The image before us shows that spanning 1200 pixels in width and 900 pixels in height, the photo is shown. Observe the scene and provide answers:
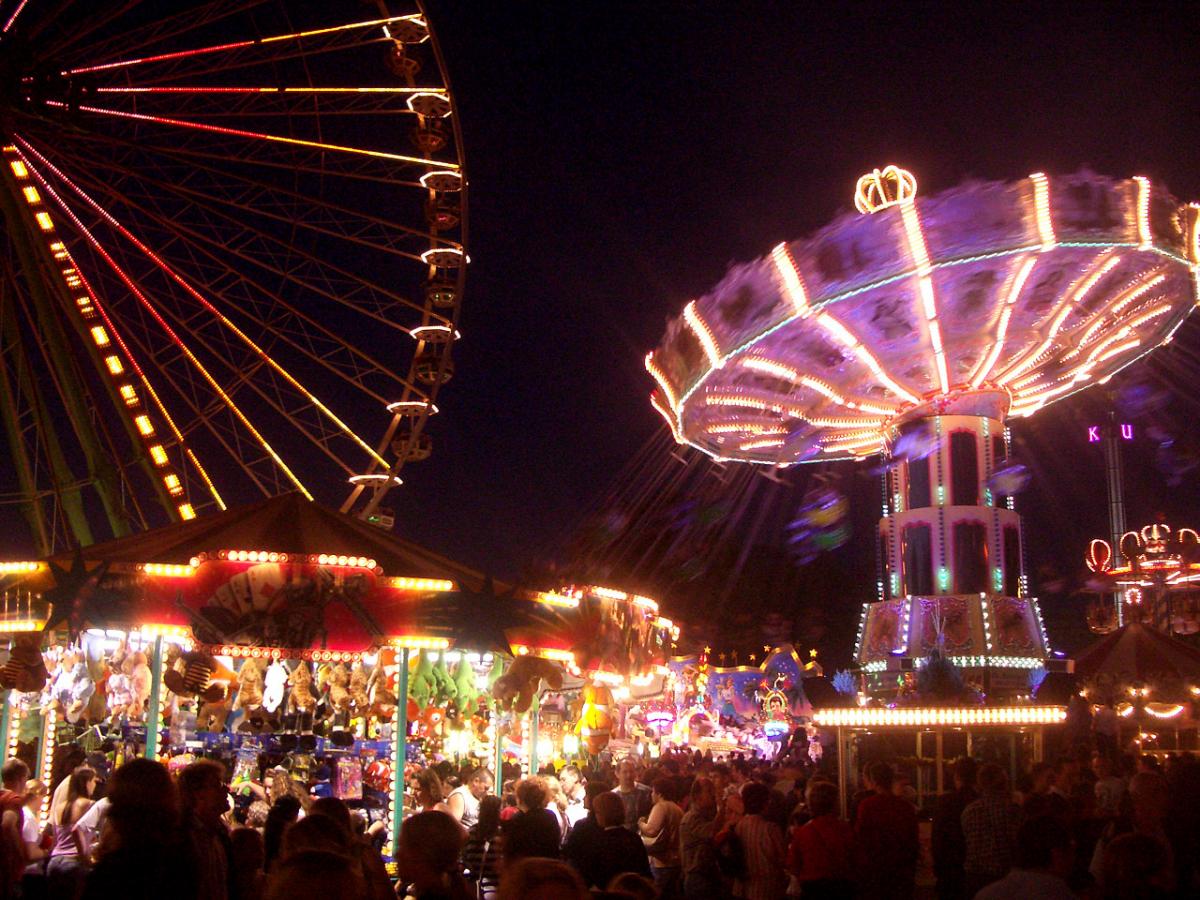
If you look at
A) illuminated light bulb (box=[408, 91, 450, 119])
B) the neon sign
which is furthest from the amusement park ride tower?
the neon sign

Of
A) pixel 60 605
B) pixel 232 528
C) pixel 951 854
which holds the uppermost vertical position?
pixel 232 528

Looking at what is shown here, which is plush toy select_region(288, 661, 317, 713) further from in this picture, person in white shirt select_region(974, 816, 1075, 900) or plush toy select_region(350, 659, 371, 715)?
person in white shirt select_region(974, 816, 1075, 900)

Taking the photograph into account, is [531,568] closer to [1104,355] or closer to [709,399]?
[709,399]

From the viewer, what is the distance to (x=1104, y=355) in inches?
853

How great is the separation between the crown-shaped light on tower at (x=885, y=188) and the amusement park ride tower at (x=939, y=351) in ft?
0.10

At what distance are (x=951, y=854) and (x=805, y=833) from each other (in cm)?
177

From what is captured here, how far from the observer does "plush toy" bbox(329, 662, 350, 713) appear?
12.2m

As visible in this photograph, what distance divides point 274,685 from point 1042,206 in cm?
1026

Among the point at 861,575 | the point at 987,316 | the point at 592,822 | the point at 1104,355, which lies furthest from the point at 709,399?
the point at 861,575

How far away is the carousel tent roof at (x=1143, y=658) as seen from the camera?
2291 centimetres

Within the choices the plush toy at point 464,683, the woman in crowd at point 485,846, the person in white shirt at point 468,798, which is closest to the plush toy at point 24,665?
the person in white shirt at point 468,798

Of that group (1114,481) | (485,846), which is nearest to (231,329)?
(485,846)

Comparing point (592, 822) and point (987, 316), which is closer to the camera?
point (592, 822)

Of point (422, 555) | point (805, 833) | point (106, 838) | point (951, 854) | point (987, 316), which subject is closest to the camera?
point (106, 838)
